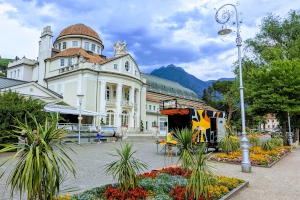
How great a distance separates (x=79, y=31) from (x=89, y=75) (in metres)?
14.6

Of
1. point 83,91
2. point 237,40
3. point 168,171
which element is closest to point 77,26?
point 83,91

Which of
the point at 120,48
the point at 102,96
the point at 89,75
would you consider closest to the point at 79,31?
the point at 120,48

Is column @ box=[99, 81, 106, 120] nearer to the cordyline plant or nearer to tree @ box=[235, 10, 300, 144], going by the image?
tree @ box=[235, 10, 300, 144]

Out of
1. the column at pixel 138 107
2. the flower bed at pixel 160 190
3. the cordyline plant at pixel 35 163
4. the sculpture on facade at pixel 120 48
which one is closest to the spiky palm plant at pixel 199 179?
the flower bed at pixel 160 190

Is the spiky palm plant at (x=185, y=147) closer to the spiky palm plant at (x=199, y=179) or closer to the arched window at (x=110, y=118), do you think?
the spiky palm plant at (x=199, y=179)

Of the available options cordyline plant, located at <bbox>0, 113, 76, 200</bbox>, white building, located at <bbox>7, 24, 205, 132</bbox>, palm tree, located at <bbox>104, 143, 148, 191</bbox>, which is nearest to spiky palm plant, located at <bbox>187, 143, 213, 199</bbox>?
palm tree, located at <bbox>104, 143, 148, 191</bbox>

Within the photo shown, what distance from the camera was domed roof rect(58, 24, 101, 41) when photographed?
149 ft

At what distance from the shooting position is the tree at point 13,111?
14.2 meters

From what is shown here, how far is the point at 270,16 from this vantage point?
28078 mm

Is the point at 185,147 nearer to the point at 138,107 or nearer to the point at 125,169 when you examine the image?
the point at 125,169

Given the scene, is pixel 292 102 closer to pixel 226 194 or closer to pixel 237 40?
pixel 237 40

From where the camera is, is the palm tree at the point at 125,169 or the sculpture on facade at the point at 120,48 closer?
the palm tree at the point at 125,169

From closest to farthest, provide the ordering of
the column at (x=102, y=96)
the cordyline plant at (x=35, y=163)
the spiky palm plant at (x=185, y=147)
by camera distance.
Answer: the cordyline plant at (x=35, y=163) → the spiky palm plant at (x=185, y=147) → the column at (x=102, y=96)

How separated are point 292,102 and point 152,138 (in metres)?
18.9
